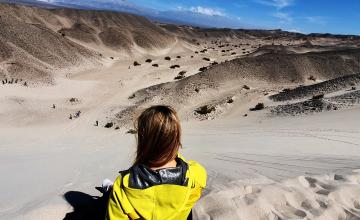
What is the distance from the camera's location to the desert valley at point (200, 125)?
575 centimetres

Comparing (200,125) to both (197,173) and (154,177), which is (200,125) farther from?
(154,177)

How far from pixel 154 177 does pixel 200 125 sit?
49.0 ft

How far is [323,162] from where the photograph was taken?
8.02 metres

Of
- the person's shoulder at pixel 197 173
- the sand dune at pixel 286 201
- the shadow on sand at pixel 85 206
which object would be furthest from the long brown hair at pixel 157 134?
the sand dune at pixel 286 201

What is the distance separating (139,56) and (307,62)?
26.2 m

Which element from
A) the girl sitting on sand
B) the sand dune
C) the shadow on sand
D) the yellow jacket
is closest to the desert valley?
the sand dune

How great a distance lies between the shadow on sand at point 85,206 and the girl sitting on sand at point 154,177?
1.17m

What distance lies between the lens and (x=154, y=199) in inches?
147

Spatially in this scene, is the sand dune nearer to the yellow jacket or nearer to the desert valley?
the desert valley

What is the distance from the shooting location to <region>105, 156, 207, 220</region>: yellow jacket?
3582mm

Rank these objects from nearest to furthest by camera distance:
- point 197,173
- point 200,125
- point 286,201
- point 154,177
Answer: point 154,177, point 197,173, point 286,201, point 200,125

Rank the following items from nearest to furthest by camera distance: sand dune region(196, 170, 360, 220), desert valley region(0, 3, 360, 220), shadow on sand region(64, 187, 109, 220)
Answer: shadow on sand region(64, 187, 109, 220), sand dune region(196, 170, 360, 220), desert valley region(0, 3, 360, 220)

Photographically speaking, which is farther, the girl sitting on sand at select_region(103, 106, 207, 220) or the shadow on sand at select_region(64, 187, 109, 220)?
the shadow on sand at select_region(64, 187, 109, 220)

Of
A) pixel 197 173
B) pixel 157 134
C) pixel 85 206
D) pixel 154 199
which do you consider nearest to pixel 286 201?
pixel 197 173
